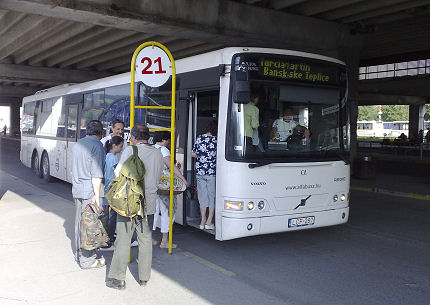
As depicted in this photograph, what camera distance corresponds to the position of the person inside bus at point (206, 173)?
6.79m

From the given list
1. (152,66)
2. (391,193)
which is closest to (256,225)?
(152,66)

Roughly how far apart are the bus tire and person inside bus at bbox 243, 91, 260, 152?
9.37 meters

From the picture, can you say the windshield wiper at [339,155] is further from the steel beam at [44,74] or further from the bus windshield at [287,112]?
the steel beam at [44,74]

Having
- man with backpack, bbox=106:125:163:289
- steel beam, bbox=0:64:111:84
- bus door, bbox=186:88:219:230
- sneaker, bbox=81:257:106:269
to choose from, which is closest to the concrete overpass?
steel beam, bbox=0:64:111:84

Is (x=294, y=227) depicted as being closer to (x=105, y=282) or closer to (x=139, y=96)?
(x=105, y=282)

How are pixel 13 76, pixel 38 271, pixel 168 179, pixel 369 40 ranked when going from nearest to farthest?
pixel 38 271 < pixel 168 179 < pixel 369 40 < pixel 13 76

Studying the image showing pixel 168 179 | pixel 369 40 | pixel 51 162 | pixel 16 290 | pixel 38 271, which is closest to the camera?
pixel 16 290

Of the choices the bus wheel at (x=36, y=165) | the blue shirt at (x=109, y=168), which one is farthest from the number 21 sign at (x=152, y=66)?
the bus wheel at (x=36, y=165)

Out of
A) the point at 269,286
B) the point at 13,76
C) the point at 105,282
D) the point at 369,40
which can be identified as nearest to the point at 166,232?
the point at 105,282

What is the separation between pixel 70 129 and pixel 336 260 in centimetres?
842

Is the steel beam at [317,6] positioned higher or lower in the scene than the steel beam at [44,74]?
higher

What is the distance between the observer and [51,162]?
13695mm

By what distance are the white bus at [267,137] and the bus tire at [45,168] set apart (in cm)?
716

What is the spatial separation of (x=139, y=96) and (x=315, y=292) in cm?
494
